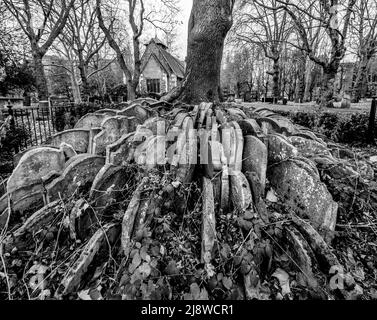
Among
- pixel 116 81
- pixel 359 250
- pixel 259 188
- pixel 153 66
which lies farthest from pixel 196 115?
pixel 116 81

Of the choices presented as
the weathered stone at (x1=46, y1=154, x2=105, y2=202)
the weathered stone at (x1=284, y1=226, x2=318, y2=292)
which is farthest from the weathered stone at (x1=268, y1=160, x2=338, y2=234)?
the weathered stone at (x1=46, y1=154, x2=105, y2=202)

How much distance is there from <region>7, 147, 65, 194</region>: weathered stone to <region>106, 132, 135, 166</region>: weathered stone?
64 cm

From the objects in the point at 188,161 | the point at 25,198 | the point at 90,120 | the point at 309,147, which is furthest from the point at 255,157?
the point at 90,120

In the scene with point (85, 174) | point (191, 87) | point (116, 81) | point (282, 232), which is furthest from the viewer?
point (116, 81)

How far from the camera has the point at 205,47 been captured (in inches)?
172

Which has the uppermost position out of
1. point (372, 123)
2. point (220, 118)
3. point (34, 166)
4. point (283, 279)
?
point (220, 118)

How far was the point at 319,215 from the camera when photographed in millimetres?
1899

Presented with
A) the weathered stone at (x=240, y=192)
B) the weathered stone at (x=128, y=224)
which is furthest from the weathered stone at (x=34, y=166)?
the weathered stone at (x=240, y=192)

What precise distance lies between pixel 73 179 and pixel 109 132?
103 cm

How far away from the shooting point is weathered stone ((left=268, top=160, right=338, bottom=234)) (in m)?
1.85

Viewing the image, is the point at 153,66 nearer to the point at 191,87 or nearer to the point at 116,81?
the point at 116,81

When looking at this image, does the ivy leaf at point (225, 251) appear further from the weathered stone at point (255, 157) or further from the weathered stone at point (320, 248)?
the weathered stone at point (255, 157)

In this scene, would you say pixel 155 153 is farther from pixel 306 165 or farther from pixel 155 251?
pixel 306 165
